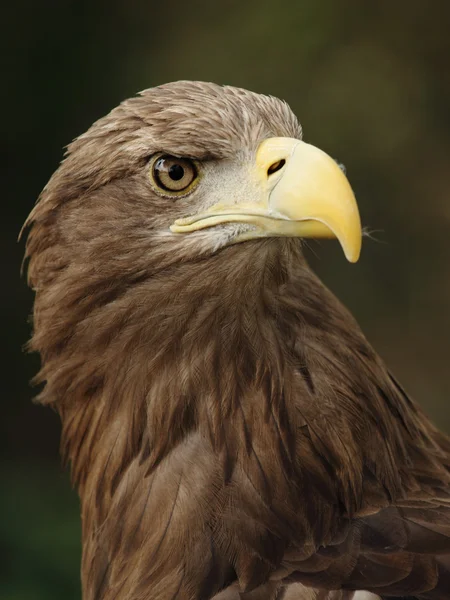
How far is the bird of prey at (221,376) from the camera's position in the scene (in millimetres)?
2299

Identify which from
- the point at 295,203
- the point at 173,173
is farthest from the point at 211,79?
the point at 295,203

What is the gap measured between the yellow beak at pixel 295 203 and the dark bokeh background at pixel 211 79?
147 inches

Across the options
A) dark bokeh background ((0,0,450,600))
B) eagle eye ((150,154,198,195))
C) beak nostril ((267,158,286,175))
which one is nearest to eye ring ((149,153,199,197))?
eagle eye ((150,154,198,195))

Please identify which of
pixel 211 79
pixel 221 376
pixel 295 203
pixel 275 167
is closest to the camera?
pixel 295 203

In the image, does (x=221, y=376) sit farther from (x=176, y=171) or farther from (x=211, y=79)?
(x=211, y=79)

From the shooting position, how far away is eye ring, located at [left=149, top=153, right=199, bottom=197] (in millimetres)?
2328

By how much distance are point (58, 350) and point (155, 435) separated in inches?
13.6

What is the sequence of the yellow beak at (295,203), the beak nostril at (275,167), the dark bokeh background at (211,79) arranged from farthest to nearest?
the dark bokeh background at (211,79), the beak nostril at (275,167), the yellow beak at (295,203)

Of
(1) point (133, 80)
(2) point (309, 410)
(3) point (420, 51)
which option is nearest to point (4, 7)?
(1) point (133, 80)

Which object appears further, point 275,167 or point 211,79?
point 211,79

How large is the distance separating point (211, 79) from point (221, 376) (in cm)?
400

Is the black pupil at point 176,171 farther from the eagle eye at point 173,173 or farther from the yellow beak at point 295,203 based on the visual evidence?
the yellow beak at point 295,203

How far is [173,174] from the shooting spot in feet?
7.64

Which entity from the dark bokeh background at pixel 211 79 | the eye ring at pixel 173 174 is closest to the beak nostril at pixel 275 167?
the eye ring at pixel 173 174
